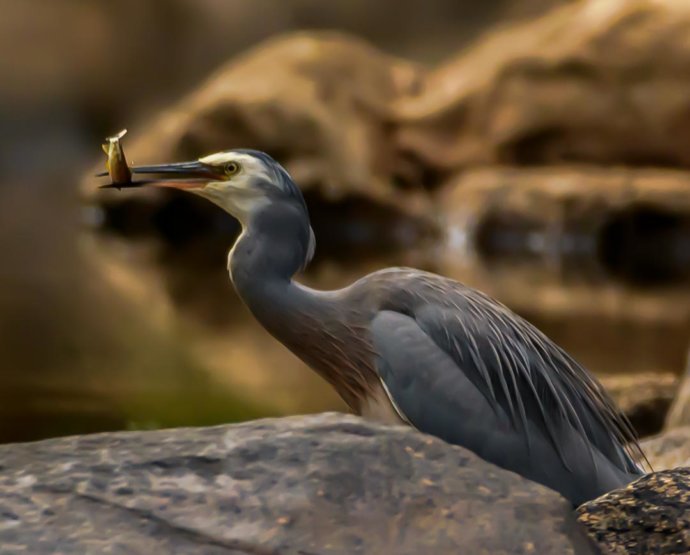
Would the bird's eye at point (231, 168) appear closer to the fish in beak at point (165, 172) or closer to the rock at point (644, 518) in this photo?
the fish in beak at point (165, 172)

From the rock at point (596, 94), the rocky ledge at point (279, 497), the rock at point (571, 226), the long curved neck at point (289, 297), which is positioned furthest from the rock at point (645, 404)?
the rock at point (596, 94)

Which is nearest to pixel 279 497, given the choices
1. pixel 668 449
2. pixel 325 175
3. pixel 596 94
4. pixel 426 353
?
pixel 426 353

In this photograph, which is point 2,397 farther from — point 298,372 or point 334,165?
point 334,165

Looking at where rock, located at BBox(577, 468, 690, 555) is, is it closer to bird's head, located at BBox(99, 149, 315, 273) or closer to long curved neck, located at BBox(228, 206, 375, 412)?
long curved neck, located at BBox(228, 206, 375, 412)

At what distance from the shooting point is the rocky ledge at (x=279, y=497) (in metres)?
1.60

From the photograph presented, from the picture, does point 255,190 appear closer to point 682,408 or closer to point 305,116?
point 682,408

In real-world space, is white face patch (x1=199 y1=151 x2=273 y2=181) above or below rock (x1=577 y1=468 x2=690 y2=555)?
above

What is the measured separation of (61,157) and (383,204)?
21.3 ft

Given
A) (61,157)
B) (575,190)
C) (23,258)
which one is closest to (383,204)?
(575,190)

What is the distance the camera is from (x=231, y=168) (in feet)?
7.86

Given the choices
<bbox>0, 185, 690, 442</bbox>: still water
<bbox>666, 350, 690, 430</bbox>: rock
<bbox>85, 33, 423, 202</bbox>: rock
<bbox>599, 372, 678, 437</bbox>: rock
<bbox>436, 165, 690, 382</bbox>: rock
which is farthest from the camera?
<bbox>85, 33, 423, 202</bbox>: rock

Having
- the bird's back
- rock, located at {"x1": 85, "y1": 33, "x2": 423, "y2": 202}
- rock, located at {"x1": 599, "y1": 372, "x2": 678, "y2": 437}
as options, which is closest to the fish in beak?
the bird's back

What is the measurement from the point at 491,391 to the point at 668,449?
1043mm

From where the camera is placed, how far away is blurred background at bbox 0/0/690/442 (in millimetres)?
6133
